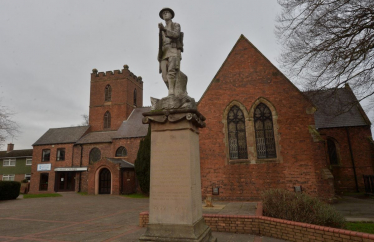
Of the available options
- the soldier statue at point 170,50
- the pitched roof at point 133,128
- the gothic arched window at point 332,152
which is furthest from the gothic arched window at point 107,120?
the soldier statue at point 170,50

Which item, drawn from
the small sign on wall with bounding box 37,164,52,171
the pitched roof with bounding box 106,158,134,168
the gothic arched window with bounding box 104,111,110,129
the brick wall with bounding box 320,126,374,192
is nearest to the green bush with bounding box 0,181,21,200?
the pitched roof with bounding box 106,158,134,168

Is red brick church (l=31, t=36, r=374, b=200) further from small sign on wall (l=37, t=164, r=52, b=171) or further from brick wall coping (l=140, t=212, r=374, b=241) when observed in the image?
small sign on wall (l=37, t=164, r=52, b=171)

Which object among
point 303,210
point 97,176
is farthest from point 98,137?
point 303,210

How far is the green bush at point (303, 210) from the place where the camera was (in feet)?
20.7

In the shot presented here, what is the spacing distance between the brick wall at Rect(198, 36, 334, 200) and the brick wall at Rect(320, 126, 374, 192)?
7359 millimetres

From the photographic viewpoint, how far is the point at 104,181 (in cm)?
2552

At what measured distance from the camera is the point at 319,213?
20.7 feet

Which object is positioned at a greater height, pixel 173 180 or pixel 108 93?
pixel 108 93

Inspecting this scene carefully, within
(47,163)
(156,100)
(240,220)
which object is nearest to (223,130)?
(240,220)

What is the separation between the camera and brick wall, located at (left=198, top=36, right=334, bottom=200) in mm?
12664

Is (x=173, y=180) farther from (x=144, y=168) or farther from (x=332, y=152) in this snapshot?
(x=332, y=152)

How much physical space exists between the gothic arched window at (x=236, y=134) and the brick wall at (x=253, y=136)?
0.31 metres

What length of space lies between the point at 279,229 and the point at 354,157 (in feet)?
57.8

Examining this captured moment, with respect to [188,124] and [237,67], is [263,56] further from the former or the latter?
[188,124]
